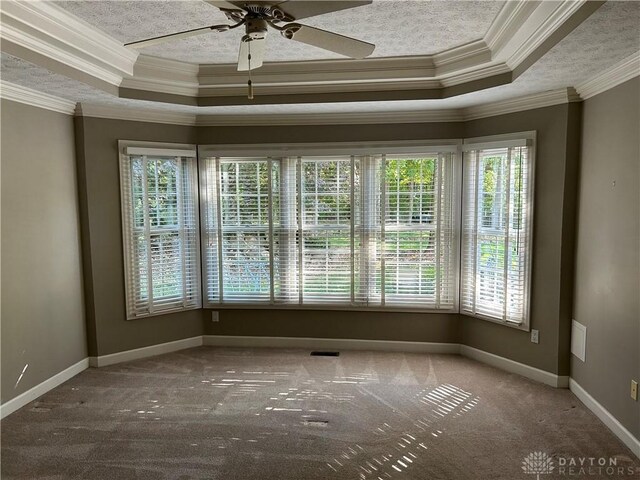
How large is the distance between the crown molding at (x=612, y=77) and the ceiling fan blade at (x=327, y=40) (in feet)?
5.54

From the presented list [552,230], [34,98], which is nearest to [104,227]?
[34,98]

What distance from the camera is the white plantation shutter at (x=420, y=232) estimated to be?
4574mm

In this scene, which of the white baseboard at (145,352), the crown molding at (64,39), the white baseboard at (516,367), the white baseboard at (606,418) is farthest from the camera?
the white baseboard at (145,352)

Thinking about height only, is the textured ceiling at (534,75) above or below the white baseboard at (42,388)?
above

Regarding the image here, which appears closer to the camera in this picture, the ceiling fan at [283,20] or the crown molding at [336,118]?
the ceiling fan at [283,20]

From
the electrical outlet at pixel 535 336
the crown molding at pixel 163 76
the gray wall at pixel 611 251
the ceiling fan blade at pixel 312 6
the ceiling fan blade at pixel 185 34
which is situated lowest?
the electrical outlet at pixel 535 336

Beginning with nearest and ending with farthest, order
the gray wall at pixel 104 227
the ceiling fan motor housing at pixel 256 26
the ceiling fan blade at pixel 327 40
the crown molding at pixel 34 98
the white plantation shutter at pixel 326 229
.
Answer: the ceiling fan motor housing at pixel 256 26 < the ceiling fan blade at pixel 327 40 < the crown molding at pixel 34 98 < the gray wall at pixel 104 227 < the white plantation shutter at pixel 326 229

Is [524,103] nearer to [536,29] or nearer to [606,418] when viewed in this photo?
[536,29]

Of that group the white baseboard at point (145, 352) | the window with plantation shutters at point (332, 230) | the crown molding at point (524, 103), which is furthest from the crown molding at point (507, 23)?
the white baseboard at point (145, 352)

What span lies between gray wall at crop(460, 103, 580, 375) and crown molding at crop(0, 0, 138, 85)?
326cm

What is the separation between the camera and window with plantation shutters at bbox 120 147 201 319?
4.50 m

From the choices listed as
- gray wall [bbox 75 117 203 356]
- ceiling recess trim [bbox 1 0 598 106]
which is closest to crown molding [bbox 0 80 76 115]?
gray wall [bbox 75 117 203 356]

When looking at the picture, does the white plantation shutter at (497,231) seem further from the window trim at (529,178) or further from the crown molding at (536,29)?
the crown molding at (536,29)

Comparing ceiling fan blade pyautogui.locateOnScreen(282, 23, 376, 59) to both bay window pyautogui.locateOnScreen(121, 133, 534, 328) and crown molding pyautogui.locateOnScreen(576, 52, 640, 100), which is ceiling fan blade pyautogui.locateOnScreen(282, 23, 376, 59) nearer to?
crown molding pyautogui.locateOnScreen(576, 52, 640, 100)
